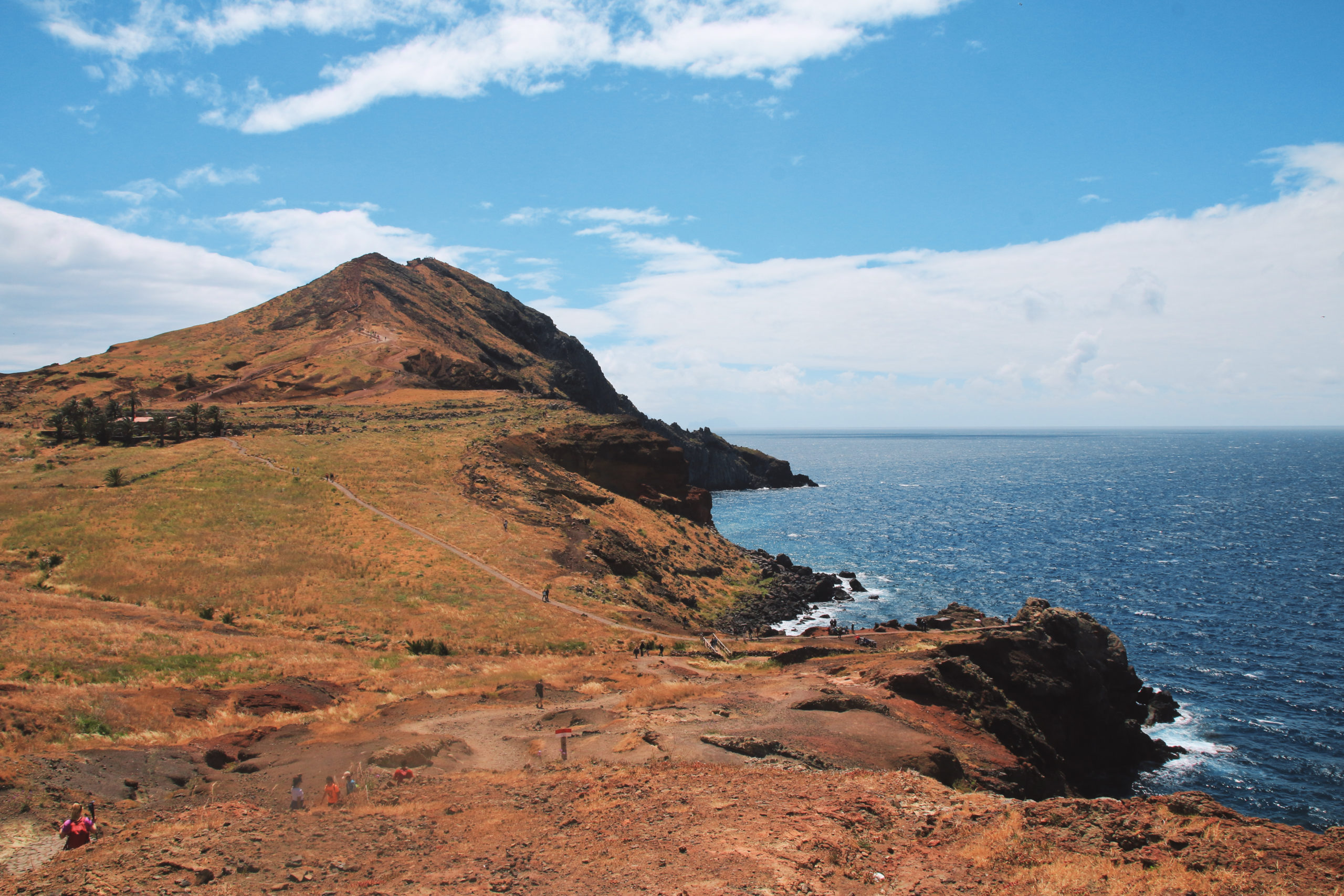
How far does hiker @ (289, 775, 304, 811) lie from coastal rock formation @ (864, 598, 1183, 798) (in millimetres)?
19077

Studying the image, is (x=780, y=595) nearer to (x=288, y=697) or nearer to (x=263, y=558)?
(x=263, y=558)

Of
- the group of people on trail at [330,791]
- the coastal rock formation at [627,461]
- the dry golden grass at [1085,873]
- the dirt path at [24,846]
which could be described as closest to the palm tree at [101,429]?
the coastal rock formation at [627,461]

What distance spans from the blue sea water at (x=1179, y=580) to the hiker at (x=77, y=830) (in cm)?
4160

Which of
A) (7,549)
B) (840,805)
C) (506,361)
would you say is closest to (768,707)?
(840,805)

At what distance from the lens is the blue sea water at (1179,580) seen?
37344mm

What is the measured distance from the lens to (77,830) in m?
13.5

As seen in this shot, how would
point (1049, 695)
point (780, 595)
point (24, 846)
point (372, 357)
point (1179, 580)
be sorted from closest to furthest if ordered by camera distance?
point (24, 846)
point (1049, 695)
point (780, 595)
point (1179, 580)
point (372, 357)

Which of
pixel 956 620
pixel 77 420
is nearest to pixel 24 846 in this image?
pixel 956 620

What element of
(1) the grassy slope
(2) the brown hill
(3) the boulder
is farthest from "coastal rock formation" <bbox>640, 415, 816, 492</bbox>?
Result: (3) the boulder

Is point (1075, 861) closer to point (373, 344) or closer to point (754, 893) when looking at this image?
point (754, 893)

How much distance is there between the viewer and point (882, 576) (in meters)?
79.8

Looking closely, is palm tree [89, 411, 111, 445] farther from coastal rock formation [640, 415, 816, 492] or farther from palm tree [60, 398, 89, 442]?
coastal rock formation [640, 415, 816, 492]

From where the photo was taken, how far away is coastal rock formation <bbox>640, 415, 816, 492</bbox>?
511 feet

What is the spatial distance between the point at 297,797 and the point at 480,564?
29839 mm
